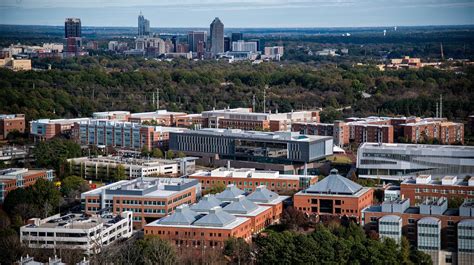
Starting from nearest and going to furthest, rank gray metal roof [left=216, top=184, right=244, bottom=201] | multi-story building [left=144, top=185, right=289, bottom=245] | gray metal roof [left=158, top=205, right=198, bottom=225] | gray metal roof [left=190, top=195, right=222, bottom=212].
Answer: multi-story building [left=144, top=185, right=289, bottom=245] < gray metal roof [left=158, top=205, right=198, bottom=225] < gray metal roof [left=190, top=195, right=222, bottom=212] < gray metal roof [left=216, top=184, right=244, bottom=201]

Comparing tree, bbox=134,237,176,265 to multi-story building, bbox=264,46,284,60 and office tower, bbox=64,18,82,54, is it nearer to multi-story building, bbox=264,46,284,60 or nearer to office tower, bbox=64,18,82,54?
office tower, bbox=64,18,82,54

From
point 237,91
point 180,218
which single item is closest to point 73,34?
point 237,91

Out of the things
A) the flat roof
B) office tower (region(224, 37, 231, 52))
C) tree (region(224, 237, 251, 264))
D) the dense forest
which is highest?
office tower (region(224, 37, 231, 52))

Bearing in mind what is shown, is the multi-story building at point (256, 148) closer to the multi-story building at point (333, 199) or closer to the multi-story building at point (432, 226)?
the multi-story building at point (333, 199)

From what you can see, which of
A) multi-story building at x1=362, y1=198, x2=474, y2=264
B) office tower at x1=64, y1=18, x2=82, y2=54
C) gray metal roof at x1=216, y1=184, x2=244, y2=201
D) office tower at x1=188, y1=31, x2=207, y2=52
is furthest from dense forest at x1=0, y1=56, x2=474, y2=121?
office tower at x1=188, y1=31, x2=207, y2=52

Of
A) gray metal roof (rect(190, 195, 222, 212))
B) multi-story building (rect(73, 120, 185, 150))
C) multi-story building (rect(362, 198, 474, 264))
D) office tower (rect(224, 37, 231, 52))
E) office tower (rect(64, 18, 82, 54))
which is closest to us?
multi-story building (rect(362, 198, 474, 264))

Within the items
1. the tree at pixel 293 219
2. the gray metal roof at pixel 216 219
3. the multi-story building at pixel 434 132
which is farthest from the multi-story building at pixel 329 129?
the gray metal roof at pixel 216 219
